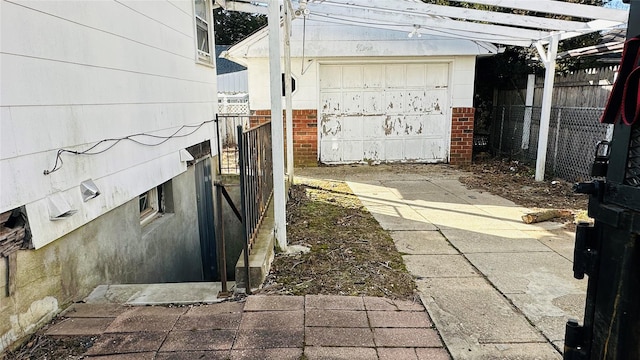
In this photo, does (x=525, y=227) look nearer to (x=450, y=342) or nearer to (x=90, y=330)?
(x=450, y=342)

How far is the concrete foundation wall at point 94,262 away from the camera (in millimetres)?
2463

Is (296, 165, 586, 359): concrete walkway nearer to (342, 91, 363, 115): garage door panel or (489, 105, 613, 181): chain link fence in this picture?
(489, 105, 613, 181): chain link fence

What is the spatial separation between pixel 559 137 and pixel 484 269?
5.28m

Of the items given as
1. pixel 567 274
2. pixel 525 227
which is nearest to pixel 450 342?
pixel 567 274

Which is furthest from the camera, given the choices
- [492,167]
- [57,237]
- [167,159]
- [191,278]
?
[492,167]

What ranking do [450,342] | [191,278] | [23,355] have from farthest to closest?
1. [191,278]
2. [450,342]
3. [23,355]

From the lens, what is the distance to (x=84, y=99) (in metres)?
3.17

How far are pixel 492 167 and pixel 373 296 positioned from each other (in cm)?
704

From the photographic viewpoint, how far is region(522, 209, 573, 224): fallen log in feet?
17.0

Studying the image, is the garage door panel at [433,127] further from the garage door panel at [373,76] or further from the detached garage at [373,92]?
the garage door panel at [373,76]

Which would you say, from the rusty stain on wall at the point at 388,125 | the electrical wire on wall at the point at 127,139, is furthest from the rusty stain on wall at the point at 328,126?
the electrical wire on wall at the point at 127,139

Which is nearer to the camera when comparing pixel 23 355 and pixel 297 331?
pixel 23 355

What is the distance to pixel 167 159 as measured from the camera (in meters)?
4.95

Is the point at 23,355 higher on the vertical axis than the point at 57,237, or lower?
lower
